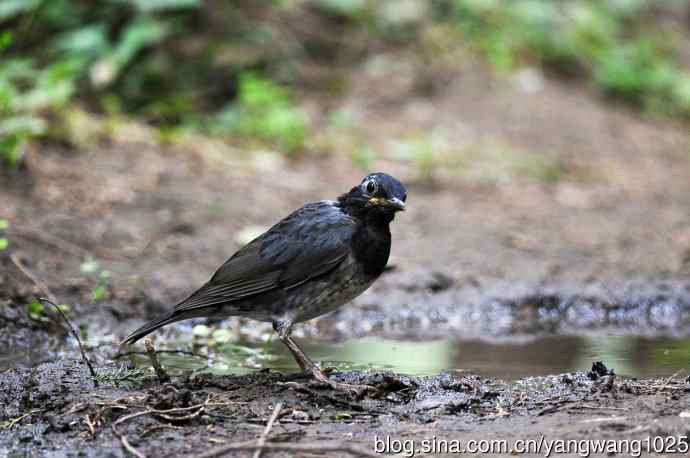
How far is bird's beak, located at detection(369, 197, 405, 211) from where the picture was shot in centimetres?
518

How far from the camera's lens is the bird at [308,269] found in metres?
5.21

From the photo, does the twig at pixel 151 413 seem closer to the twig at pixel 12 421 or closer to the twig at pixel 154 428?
the twig at pixel 154 428

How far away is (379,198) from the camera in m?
5.27

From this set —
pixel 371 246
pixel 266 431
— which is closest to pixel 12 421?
pixel 266 431

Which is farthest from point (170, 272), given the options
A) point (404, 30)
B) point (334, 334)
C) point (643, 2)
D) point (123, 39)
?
point (643, 2)

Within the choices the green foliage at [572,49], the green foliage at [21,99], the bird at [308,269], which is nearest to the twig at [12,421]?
the bird at [308,269]

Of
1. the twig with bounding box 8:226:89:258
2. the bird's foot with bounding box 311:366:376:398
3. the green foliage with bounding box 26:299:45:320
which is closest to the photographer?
the bird's foot with bounding box 311:366:376:398

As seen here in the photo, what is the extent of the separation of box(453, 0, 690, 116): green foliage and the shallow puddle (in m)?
7.56

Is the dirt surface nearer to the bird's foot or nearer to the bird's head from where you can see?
the bird's foot

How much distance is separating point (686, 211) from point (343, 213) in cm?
575

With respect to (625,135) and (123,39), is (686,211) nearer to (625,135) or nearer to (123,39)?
(625,135)

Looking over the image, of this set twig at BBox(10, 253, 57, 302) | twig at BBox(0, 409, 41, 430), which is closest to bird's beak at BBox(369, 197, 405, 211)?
twig at BBox(0, 409, 41, 430)

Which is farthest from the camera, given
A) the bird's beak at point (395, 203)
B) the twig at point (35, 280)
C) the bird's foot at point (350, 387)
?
the twig at point (35, 280)

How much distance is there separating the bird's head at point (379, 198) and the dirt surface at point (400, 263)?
0.92m
